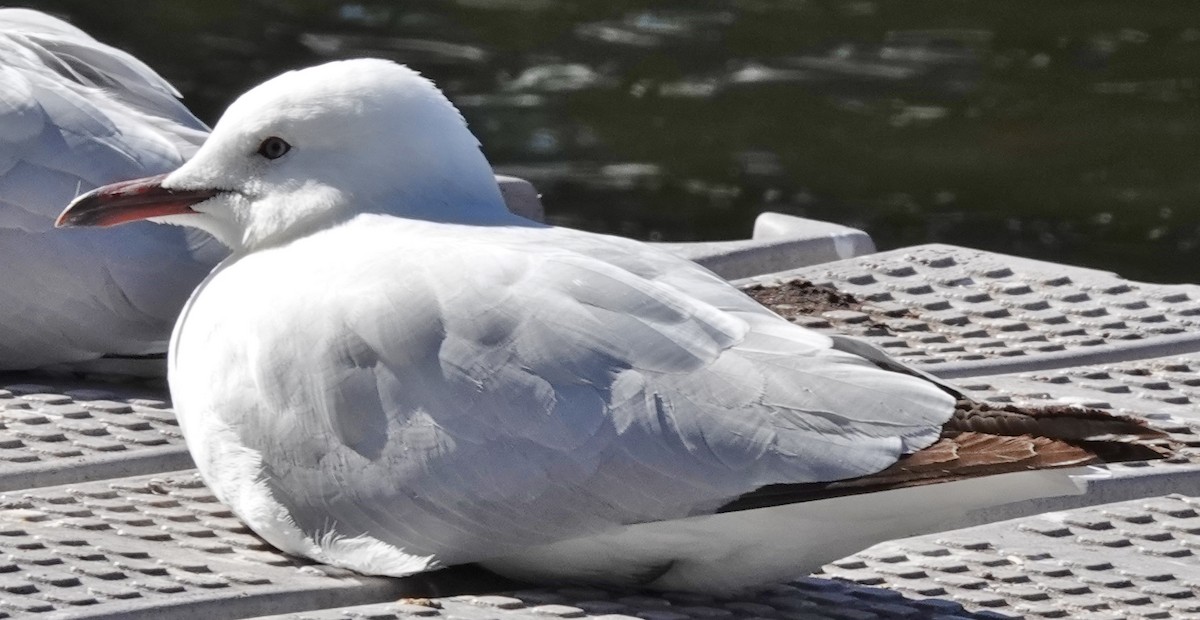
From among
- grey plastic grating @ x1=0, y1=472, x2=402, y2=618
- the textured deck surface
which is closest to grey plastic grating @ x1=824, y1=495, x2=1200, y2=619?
the textured deck surface

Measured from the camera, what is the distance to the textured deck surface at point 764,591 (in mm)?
2547

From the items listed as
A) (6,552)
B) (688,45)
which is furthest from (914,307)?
(688,45)

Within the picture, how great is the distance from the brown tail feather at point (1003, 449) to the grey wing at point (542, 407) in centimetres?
2

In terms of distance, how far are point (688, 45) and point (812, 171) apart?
125 cm

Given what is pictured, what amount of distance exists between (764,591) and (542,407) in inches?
15.4

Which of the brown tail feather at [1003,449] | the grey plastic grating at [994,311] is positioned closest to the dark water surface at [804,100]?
the grey plastic grating at [994,311]

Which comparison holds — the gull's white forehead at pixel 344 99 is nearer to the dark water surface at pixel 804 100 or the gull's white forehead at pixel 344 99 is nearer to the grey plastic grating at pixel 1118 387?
the grey plastic grating at pixel 1118 387

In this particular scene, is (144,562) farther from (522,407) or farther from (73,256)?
(73,256)

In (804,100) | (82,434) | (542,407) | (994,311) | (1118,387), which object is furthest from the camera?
(804,100)

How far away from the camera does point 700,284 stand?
268 cm

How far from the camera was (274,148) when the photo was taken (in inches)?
112

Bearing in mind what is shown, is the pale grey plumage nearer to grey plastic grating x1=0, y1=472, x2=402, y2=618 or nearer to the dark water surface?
grey plastic grating x1=0, y1=472, x2=402, y2=618

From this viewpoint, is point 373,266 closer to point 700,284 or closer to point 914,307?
point 700,284

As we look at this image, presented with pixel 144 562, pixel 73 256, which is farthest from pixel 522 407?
pixel 73 256
